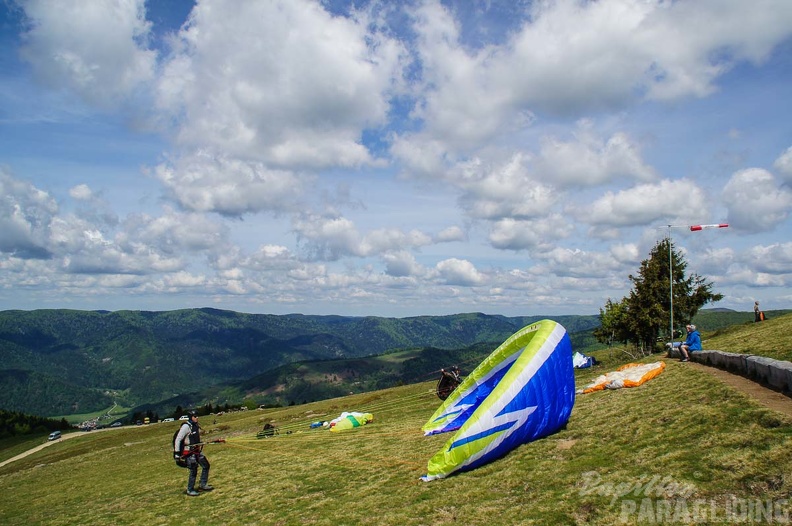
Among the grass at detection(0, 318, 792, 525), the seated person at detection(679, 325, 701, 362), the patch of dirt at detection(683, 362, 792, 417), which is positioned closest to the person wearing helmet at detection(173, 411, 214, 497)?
the grass at detection(0, 318, 792, 525)

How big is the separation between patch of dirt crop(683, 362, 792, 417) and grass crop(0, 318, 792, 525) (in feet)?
1.39

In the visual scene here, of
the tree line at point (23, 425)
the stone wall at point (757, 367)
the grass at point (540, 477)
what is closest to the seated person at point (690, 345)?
the stone wall at point (757, 367)

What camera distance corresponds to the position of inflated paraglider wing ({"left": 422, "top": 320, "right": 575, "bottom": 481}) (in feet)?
47.4

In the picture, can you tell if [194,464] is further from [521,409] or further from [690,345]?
[690,345]

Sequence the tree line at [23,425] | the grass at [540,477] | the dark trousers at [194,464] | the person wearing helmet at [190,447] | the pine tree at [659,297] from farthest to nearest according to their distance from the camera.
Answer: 1. the tree line at [23,425]
2. the pine tree at [659,297]
3. the dark trousers at [194,464]
4. the person wearing helmet at [190,447]
5. the grass at [540,477]

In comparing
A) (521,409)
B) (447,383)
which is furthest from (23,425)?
(521,409)

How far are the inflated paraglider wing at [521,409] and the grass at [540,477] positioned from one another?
0.41m

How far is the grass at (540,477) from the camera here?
986 centimetres

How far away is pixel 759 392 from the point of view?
14922mm

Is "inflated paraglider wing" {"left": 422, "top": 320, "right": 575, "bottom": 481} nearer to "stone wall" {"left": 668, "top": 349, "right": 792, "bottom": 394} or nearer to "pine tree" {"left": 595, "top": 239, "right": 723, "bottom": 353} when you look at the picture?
"stone wall" {"left": 668, "top": 349, "right": 792, "bottom": 394}

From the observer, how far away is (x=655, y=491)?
985 centimetres

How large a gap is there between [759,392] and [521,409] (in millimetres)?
7339

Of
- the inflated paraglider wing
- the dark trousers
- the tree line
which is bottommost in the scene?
the tree line

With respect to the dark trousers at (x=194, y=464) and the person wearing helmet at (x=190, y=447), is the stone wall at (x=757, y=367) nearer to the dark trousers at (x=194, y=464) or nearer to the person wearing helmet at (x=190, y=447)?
the person wearing helmet at (x=190, y=447)
